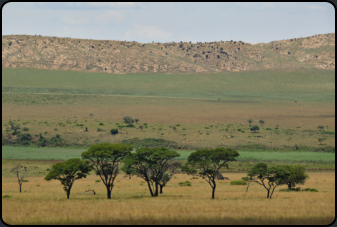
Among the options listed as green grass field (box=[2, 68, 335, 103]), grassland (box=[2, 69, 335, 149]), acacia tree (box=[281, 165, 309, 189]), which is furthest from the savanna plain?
acacia tree (box=[281, 165, 309, 189])

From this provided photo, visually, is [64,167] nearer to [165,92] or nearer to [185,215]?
[185,215]

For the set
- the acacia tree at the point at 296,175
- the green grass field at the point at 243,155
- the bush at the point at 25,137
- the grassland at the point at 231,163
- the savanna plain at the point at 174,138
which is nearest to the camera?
the savanna plain at the point at 174,138

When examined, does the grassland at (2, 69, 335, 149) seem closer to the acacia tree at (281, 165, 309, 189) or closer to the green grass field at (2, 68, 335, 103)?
the green grass field at (2, 68, 335, 103)

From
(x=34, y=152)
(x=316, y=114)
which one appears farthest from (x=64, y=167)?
(x=316, y=114)

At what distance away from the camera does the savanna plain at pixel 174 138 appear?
2941cm

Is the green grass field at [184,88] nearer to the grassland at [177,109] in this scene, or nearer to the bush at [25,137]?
the grassland at [177,109]

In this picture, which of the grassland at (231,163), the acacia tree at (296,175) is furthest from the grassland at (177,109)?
the acacia tree at (296,175)

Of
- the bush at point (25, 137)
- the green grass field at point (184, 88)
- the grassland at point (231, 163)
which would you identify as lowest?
the grassland at point (231, 163)

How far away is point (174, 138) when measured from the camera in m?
104

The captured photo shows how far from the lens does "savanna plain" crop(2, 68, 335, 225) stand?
96.5 feet

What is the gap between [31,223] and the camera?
23.9 metres

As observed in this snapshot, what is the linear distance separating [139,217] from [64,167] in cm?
→ 1963

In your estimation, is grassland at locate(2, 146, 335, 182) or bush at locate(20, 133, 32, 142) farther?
bush at locate(20, 133, 32, 142)

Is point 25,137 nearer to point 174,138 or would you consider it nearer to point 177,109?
point 174,138
